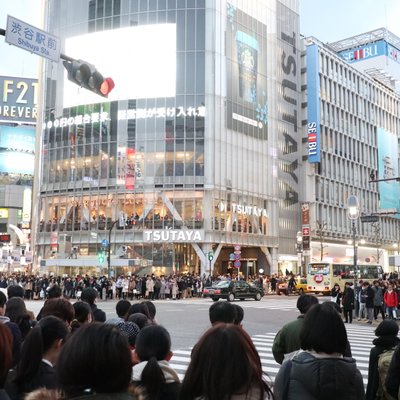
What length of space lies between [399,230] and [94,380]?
93629 millimetres

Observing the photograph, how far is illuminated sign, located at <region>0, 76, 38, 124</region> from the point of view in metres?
92.9

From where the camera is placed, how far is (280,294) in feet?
156

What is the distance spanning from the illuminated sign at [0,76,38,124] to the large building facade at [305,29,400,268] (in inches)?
1936

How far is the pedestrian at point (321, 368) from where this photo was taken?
346 centimetres

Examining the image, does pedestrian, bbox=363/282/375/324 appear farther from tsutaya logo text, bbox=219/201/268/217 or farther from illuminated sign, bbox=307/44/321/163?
illuminated sign, bbox=307/44/321/163

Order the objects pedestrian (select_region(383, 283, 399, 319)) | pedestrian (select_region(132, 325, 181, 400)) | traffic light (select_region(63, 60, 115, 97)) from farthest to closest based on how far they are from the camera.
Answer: pedestrian (select_region(383, 283, 399, 319)) < traffic light (select_region(63, 60, 115, 97)) < pedestrian (select_region(132, 325, 181, 400))

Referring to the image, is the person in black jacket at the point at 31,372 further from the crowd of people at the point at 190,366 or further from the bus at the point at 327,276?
the bus at the point at 327,276

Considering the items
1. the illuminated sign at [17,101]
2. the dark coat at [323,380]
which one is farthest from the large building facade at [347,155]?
the dark coat at [323,380]

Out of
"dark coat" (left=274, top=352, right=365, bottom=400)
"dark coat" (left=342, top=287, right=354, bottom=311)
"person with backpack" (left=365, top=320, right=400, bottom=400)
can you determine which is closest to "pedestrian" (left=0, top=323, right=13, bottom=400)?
"dark coat" (left=274, top=352, right=365, bottom=400)

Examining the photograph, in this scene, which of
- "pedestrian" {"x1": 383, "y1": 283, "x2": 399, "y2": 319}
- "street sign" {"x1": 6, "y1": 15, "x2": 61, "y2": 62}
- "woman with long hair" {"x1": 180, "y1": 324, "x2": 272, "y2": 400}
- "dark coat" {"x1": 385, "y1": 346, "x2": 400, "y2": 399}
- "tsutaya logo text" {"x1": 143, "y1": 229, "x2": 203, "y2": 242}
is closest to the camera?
"woman with long hair" {"x1": 180, "y1": 324, "x2": 272, "y2": 400}

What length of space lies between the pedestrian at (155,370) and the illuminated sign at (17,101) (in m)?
94.4

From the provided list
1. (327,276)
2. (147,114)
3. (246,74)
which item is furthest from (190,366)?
(246,74)

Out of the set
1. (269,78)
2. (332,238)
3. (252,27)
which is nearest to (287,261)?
(332,238)

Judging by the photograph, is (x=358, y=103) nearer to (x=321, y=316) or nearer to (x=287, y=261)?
(x=287, y=261)
